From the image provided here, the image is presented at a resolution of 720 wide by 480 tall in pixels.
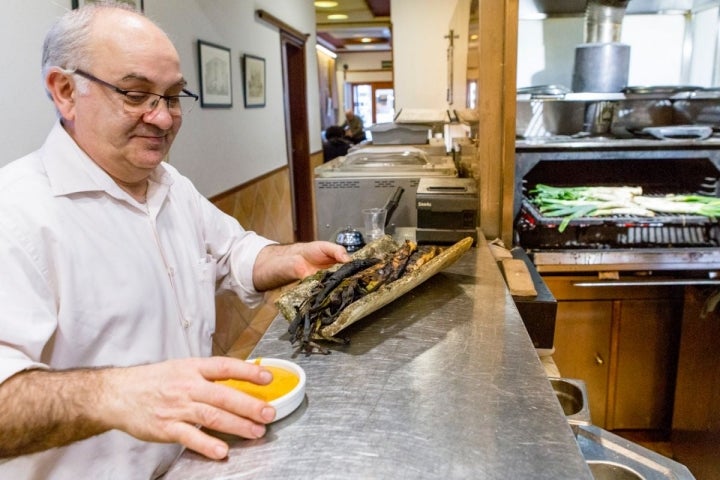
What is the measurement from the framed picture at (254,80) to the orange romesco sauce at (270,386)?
3557 millimetres

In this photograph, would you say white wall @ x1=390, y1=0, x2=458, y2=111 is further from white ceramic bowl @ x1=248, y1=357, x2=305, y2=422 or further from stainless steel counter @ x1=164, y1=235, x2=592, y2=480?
white ceramic bowl @ x1=248, y1=357, x2=305, y2=422

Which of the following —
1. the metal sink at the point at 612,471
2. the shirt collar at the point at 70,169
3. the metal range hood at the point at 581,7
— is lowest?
the metal sink at the point at 612,471

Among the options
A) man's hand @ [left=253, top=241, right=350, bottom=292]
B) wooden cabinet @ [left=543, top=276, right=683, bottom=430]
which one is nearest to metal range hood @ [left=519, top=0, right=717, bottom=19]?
wooden cabinet @ [left=543, top=276, right=683, bottom=430]

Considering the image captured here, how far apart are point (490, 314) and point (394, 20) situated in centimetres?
490

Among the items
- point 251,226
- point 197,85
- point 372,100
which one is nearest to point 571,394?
point 197,85

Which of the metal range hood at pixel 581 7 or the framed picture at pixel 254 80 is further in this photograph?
the framed picture at pixel 254 80

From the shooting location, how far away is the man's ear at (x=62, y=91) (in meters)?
1.24

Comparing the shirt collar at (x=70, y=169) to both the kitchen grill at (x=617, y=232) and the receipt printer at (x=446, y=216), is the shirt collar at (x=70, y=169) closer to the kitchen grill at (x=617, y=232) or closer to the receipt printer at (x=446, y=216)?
the receipt printer at (x=446, y=216)

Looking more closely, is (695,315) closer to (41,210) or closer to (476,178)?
(476,178)

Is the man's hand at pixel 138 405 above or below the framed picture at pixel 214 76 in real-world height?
below

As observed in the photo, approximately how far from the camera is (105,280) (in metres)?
1.24

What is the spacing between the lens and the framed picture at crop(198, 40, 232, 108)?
11.1 ft

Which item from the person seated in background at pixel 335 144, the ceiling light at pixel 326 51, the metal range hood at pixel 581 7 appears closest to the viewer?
the metal range hood at pixel 581 7

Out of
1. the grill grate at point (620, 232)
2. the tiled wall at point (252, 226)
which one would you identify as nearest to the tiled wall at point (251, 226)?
the tiled wall at point (252, 226)
